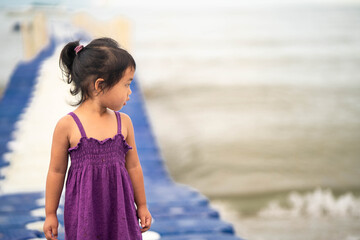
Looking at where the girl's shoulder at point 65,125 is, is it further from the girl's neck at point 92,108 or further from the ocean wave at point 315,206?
the ocean wave at point 315,206

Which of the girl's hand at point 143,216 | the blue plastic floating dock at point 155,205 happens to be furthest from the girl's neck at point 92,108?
the blue plastic floating dock at point 155,205

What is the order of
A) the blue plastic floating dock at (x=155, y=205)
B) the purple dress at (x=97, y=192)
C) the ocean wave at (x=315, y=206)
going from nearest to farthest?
1. the purple dress at (x=97, y=192)
2. the blue plastic floating dock at (x=155, y=205)
3. the ocean wave at (x=315, y=206)

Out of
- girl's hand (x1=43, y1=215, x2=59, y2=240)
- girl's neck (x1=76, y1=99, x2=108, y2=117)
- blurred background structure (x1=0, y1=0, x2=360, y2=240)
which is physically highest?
blurred background structure (x1=0, y1=0, x2=360, y2=240)

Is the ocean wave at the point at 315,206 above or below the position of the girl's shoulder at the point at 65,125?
above

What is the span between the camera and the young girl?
987mm

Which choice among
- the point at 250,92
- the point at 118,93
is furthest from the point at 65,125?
the point at 250,92

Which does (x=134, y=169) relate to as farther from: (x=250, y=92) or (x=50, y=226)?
(x=250, y=92)

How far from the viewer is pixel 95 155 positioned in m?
1.00

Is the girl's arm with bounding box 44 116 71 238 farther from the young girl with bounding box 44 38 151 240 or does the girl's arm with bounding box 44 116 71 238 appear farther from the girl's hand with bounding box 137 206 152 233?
the girl's hand with bounding box 137 206 152 233

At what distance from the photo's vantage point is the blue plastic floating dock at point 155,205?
1.56 metres

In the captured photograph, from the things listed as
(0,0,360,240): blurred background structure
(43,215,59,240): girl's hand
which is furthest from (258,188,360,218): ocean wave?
(43,215,59,240): girl's hand

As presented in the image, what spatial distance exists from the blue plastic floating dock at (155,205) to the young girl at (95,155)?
508 millimetres

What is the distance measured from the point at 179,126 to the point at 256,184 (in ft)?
3.37

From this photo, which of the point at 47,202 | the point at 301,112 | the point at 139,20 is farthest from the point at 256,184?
the point at 47,202
